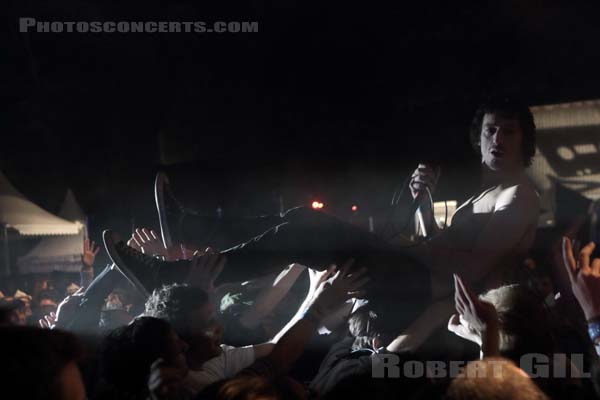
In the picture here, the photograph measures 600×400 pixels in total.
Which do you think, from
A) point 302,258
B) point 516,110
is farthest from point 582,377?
point 516,110

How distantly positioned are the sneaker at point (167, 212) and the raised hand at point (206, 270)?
318mm

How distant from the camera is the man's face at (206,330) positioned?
5.56 feet

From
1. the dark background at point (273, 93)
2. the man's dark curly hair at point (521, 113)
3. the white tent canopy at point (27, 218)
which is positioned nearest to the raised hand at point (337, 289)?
the man's dark curly hair at point (521, 113)

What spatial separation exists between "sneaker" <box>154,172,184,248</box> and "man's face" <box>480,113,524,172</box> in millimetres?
1247

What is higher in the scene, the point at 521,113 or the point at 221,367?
the point at 521,113

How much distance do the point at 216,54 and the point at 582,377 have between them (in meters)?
3.22

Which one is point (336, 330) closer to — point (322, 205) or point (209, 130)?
point (322, 205)

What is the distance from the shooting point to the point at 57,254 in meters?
6.00

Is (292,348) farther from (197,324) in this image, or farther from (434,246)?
(434,246)

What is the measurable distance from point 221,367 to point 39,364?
769mm

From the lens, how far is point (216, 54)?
4027mm

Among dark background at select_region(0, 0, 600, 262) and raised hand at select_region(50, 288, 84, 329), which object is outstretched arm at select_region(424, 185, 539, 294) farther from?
dark background at select_region(0, 0, 600, 262)
